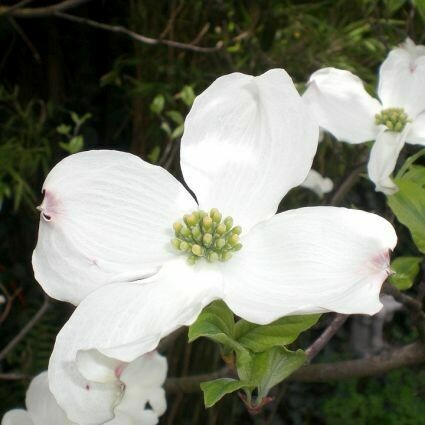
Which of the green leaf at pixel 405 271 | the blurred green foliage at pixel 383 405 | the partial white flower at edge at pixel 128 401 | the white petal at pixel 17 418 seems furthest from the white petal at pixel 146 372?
the blurred green foliage at pixel 383 405

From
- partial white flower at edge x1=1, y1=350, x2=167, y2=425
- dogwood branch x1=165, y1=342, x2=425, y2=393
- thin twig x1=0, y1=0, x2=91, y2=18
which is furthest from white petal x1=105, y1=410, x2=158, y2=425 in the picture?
thin twig x1=0, y1=0, x2=91, y2=18

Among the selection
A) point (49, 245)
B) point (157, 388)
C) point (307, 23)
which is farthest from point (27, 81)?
point (49, 245)

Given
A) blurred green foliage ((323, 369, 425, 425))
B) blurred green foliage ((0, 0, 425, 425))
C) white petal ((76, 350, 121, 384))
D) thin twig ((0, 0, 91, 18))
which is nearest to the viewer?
white petal ((76, 350, 121, 384))

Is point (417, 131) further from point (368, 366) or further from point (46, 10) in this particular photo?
point (46, 10)

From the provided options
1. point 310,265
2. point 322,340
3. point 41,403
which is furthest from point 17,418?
point 310,265

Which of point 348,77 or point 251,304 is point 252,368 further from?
point 348,77

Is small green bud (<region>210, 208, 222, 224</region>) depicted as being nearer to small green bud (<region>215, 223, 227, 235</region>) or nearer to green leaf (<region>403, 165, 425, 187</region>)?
small green bud (<region>215, 223, 227, 235</region>)
